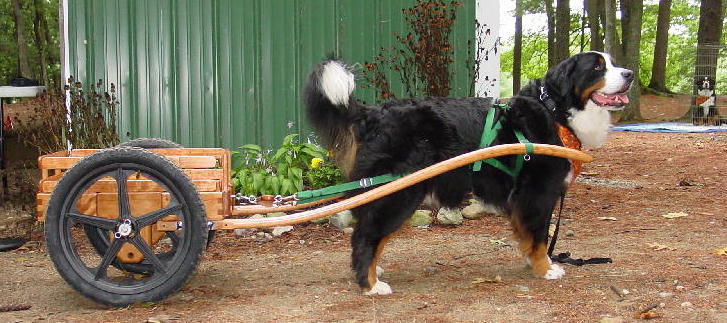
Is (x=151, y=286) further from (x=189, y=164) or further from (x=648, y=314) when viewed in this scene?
(x=648, y=314)

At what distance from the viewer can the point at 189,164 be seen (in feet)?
13.1

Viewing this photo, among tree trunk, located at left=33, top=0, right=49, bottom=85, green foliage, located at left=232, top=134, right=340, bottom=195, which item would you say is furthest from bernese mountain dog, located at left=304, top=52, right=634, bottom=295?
tree trunk, located at left=33, top=0, right=49, bottom=85

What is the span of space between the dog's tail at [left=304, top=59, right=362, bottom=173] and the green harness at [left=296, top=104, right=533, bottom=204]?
20 centimetres

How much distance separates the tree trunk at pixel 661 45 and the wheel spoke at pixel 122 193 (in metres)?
21.0

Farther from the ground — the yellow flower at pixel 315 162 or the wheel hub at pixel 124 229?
the yellow flower at pixel 315 162

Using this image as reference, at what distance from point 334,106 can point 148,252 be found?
1.25m

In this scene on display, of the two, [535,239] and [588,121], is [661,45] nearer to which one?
[588,121]

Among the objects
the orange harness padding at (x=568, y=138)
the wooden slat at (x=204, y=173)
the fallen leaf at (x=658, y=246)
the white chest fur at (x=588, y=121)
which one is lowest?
the fallen leaf at (x=658, y=246)

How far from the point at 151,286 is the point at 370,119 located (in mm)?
1479

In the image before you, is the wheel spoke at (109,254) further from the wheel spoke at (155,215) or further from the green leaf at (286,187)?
the green leaf at (286,187)

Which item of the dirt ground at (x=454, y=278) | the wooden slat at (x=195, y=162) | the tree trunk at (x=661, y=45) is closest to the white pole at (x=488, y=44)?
the dirt ground at (x=454, y=278)

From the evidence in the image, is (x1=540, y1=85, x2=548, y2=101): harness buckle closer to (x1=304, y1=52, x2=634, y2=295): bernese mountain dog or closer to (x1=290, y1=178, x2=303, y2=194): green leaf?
(x1=304, y1=52, x2=634, y2=295): bernese mountain dog

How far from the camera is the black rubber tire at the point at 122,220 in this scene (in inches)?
141

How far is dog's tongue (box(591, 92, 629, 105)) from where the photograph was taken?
4164 mm
